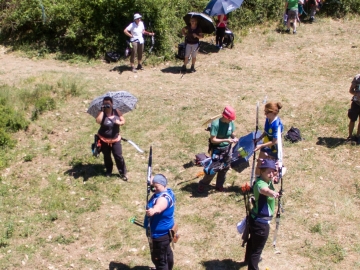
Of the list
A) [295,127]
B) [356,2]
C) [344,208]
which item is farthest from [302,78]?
[356,2]

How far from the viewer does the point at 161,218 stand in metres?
6.52

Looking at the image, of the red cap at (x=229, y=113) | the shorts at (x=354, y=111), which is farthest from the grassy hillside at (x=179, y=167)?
the red cap at (x=229, y=113)

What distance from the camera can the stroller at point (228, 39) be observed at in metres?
17.5

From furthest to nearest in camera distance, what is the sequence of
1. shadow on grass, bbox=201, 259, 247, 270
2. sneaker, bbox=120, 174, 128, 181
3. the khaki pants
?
the khaki pants, sneaker, bbox=120, 174, 128, 181, shadow on grass, bbox=201, 259, 247, 270

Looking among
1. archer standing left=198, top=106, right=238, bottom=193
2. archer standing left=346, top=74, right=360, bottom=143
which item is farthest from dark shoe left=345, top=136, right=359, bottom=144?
archer standing left=198, top=106, right=238, bottom=193

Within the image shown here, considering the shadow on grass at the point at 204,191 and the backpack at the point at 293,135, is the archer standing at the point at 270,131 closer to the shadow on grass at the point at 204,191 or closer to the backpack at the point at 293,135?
the shadow on grass at the point at 204,191

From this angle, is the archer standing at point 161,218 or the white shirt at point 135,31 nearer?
the archer standing at point 161,218

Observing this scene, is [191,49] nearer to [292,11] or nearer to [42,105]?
[42,105]

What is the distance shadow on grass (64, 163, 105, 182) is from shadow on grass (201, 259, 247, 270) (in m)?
3.38

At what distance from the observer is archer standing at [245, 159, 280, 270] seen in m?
6.44

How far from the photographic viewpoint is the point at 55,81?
14000mm

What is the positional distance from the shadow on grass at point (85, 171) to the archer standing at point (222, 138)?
7.64 ft

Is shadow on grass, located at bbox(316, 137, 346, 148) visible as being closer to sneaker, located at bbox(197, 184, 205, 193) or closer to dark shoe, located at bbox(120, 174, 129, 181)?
sneaker, located at bbox(197, 184, 205, 193)

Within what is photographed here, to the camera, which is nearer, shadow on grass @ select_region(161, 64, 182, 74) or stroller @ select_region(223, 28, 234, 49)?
shadow on grass @ select_region(161, 64, 182, 74)
